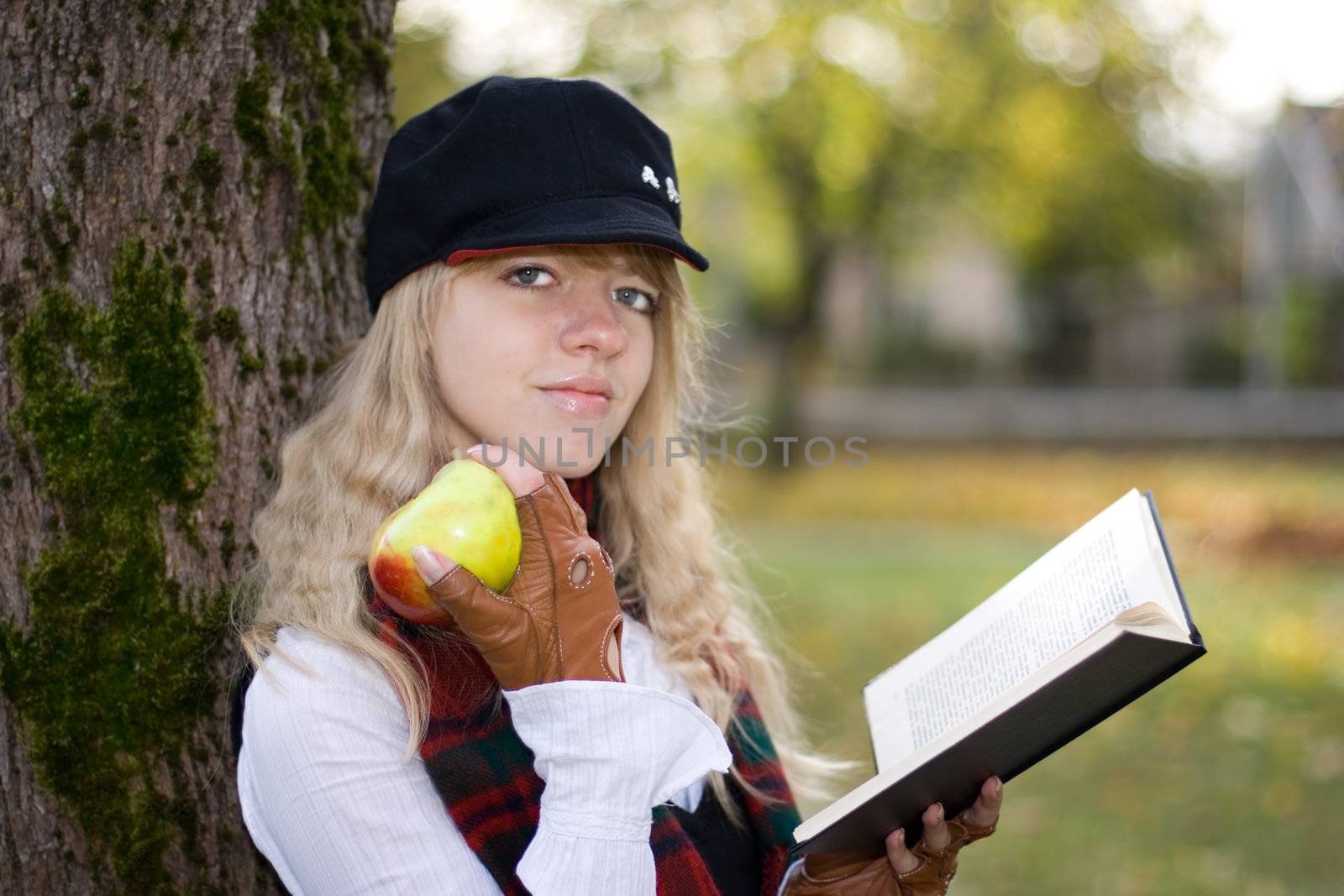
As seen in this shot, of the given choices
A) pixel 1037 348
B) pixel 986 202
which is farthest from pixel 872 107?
pixel 1037 348

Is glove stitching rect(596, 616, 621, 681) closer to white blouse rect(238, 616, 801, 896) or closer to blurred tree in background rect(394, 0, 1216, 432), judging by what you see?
white blouse rect(238, 616, 801, 896)

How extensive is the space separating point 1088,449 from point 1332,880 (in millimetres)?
14716

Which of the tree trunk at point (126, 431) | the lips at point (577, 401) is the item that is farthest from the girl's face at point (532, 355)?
the tree trunk at point (126, 431)

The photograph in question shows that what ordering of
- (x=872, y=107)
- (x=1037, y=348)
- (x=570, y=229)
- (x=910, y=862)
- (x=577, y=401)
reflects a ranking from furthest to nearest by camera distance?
(x=1037, y=348), (x=872, y=107), (x=910, y=862), (x=577, y=401), (x=570, y=229)

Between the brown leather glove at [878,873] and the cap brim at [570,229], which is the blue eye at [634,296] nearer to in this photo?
the cap brim at [570,229]

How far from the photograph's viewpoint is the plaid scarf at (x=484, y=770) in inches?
61.4

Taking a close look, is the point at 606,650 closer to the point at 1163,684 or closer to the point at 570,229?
the point at 570,229

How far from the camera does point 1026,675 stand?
170 centimetres

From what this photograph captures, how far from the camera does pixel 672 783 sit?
5.19 feet

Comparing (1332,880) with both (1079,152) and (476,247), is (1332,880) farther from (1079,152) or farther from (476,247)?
(1079,152)

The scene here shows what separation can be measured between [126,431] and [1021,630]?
146 cm

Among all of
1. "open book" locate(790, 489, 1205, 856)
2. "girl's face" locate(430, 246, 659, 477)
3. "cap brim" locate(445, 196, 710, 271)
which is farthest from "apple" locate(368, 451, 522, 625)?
"open book" locate(790, 489, 1205, 856)

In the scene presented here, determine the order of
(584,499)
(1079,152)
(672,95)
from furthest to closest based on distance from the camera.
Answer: (1079,152)
(672,95)
(584,499)

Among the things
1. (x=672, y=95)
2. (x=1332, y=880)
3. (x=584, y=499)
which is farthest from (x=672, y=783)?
(x=672, y=95)
